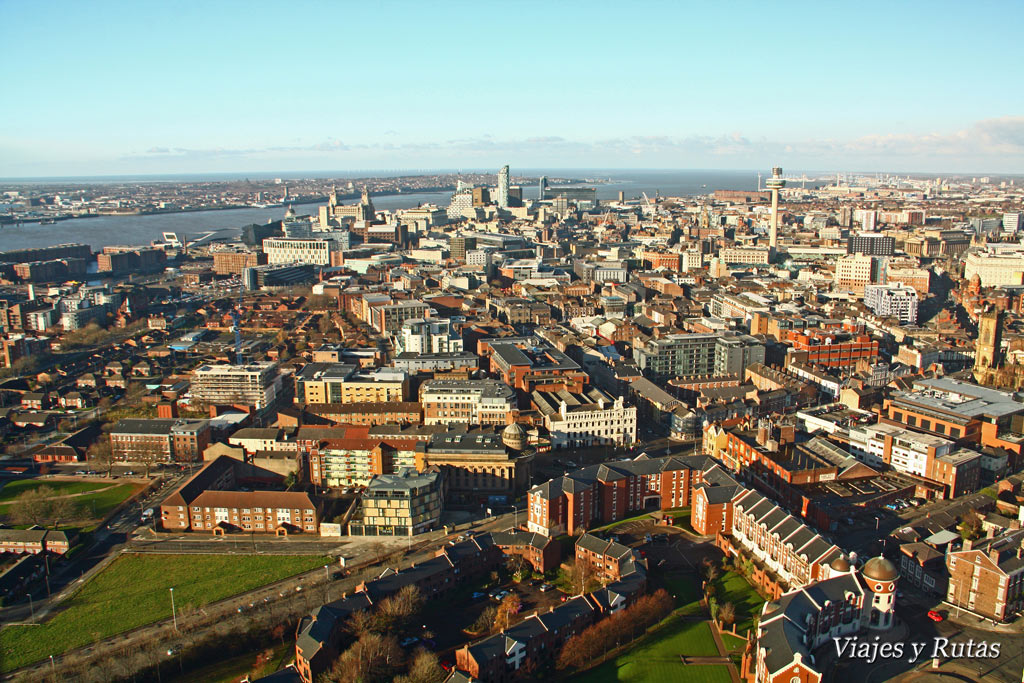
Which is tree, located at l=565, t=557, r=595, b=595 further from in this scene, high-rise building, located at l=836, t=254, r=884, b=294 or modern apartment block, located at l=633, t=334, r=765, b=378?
high-rise building, located at l=836, t=254, r=884, b=294

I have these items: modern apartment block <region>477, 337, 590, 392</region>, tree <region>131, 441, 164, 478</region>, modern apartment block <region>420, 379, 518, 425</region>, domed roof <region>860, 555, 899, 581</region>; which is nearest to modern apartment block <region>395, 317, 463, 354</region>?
modern apartment block <region>477, 337, 590, 392</region>

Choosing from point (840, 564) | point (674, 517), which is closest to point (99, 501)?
point (674, 517)

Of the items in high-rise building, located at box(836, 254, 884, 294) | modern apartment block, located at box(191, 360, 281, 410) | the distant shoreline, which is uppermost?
the distant shoreline

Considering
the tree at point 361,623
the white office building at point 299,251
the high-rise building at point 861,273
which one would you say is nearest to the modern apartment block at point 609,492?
the tree at point 361,623

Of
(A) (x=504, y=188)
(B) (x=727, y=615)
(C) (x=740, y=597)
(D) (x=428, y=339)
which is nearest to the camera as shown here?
(B) (x=727, y=615)

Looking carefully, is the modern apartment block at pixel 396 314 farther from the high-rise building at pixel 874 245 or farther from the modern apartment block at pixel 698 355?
the high-rise building at pixel 874 245

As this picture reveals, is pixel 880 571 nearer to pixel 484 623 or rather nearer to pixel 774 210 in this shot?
pixel 484 623
